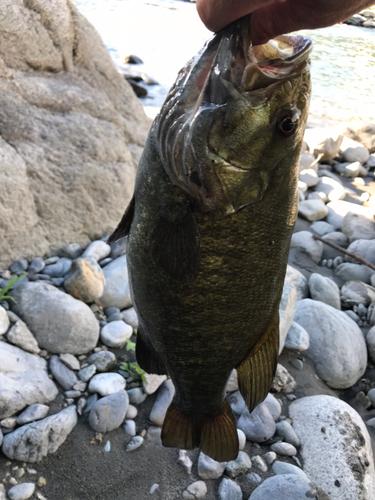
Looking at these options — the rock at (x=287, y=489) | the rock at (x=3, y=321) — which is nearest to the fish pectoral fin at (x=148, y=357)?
the rock at (x=287, y=489)

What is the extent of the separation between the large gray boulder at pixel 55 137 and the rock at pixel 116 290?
62cm

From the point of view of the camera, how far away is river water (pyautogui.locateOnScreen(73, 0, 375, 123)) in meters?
10.3

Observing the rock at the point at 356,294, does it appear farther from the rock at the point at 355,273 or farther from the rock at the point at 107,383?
the rock at the point at 107,383

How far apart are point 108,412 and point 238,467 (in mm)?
902

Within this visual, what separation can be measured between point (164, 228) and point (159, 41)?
17.0 metres

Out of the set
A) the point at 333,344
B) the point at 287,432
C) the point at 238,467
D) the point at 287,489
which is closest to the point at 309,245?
the point at 333,344

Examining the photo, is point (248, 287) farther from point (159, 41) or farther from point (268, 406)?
point (159, 41)

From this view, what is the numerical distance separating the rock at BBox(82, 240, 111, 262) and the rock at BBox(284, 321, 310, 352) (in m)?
1.83

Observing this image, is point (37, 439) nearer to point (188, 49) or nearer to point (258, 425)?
point (258, 425)

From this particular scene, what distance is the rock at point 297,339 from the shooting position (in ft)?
13.5

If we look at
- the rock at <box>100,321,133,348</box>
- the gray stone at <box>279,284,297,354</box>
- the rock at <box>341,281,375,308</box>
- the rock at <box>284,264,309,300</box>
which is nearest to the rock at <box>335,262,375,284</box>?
the rock at <box>341,281,375,308</box>

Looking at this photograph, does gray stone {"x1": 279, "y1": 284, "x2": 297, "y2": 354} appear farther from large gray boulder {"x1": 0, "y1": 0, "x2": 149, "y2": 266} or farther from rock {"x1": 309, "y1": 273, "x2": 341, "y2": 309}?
large gray boulder {"x1": 0, "y1": 0, "x2": 149, "y2": 266}

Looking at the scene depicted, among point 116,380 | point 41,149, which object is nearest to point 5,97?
point 41,149

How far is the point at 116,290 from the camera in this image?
4105mm
